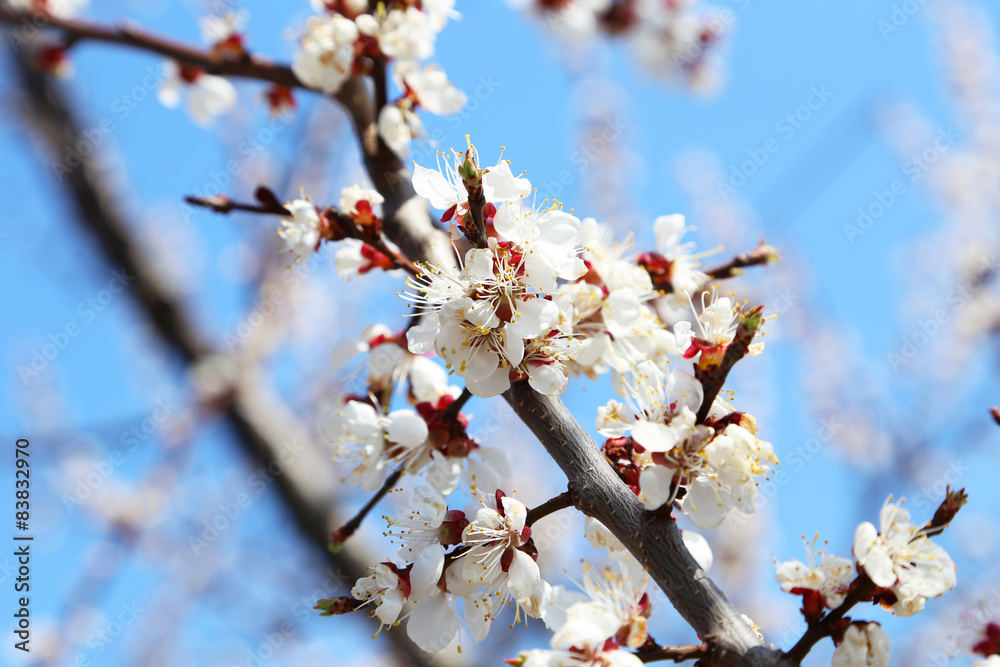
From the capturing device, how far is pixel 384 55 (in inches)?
67.1

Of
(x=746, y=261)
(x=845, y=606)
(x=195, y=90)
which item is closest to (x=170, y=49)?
(x=195, y=90)

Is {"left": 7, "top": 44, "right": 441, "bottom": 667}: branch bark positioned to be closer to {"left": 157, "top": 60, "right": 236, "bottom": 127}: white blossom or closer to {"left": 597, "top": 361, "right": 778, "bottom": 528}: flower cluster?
{"left": 157, "top": 60, "right": 236, "bottom": 127}: white blossom

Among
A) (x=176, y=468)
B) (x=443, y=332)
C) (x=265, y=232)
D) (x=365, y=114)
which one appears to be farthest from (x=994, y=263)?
(x=176, y=468)

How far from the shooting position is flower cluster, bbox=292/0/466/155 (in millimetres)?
1670

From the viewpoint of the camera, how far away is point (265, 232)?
6.07m

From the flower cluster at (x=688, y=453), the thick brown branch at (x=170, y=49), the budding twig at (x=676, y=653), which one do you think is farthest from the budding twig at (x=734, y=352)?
the thick brown branch at (x=170, y=49)

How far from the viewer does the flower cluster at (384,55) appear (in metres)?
1.67

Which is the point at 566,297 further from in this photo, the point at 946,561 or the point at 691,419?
the point at 946,561

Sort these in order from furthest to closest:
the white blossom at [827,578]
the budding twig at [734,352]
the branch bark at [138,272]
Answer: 1. the branch bark at [138,272]
2. the white blossom at [827,578]
3. the budding twig at [734,352]

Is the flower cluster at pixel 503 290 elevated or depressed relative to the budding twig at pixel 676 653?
elevated

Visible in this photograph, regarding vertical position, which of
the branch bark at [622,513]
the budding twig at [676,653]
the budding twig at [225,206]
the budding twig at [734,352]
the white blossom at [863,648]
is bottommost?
the budding twig at [225,206]

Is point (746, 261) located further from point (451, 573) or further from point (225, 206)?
point (225, 206)

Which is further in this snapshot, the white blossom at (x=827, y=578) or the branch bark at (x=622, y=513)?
the white blossom at (x=827, y=578)

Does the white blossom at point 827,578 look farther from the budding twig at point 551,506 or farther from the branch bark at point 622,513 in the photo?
the budding twig at point 551,506
